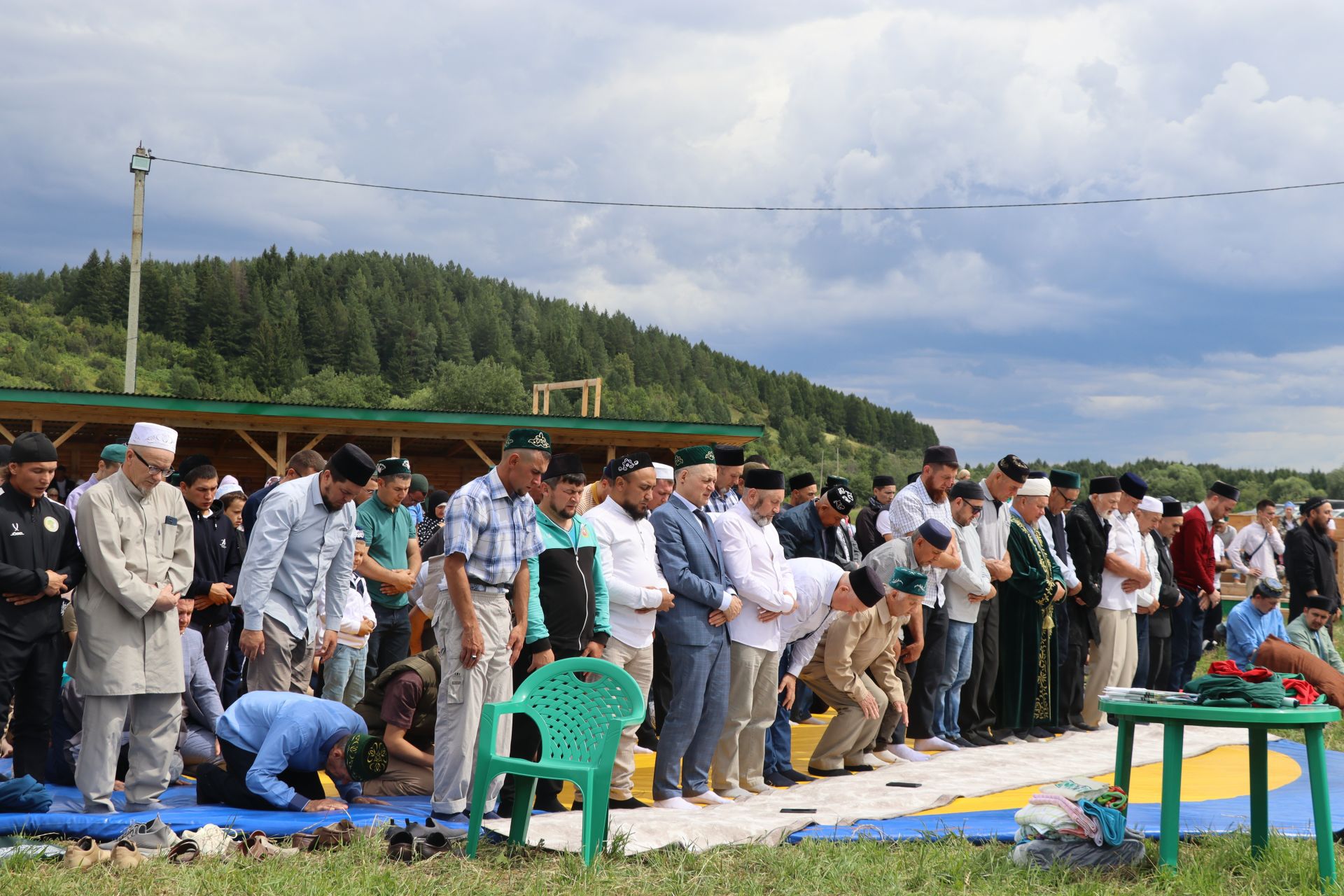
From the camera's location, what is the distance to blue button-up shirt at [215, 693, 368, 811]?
5.38 meters

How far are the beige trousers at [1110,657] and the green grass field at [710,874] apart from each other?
468cm

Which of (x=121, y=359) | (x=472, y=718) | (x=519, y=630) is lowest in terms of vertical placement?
(x=472, y=718)

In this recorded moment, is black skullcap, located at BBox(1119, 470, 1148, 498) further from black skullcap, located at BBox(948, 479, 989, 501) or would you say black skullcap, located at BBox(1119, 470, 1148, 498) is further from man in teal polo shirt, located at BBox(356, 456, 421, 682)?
man in teal polo shirt, located at BBox(356, 456, 421, 682)

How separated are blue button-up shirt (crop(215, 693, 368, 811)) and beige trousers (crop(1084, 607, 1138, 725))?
21.4 ft

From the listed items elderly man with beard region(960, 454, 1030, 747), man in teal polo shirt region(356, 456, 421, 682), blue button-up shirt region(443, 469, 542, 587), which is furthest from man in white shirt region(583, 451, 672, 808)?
elderly man with beard region(960, 454, 1030, 747)

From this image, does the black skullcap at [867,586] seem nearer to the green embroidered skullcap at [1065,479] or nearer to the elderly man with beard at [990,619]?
the elderly man with beard at [990,619]

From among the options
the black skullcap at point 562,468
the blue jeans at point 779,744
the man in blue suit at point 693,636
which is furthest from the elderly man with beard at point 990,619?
the black skullcap at point 562,468

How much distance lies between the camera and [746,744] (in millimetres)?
6867

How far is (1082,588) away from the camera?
9.67 m

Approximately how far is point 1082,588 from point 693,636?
14.9 feet

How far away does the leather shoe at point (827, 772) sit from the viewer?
747cm

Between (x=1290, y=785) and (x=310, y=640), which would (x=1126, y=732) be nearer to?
(x=1290, y=785)

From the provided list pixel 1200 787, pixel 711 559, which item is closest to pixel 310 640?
pixel 711 559

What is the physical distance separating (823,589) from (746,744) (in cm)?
104
